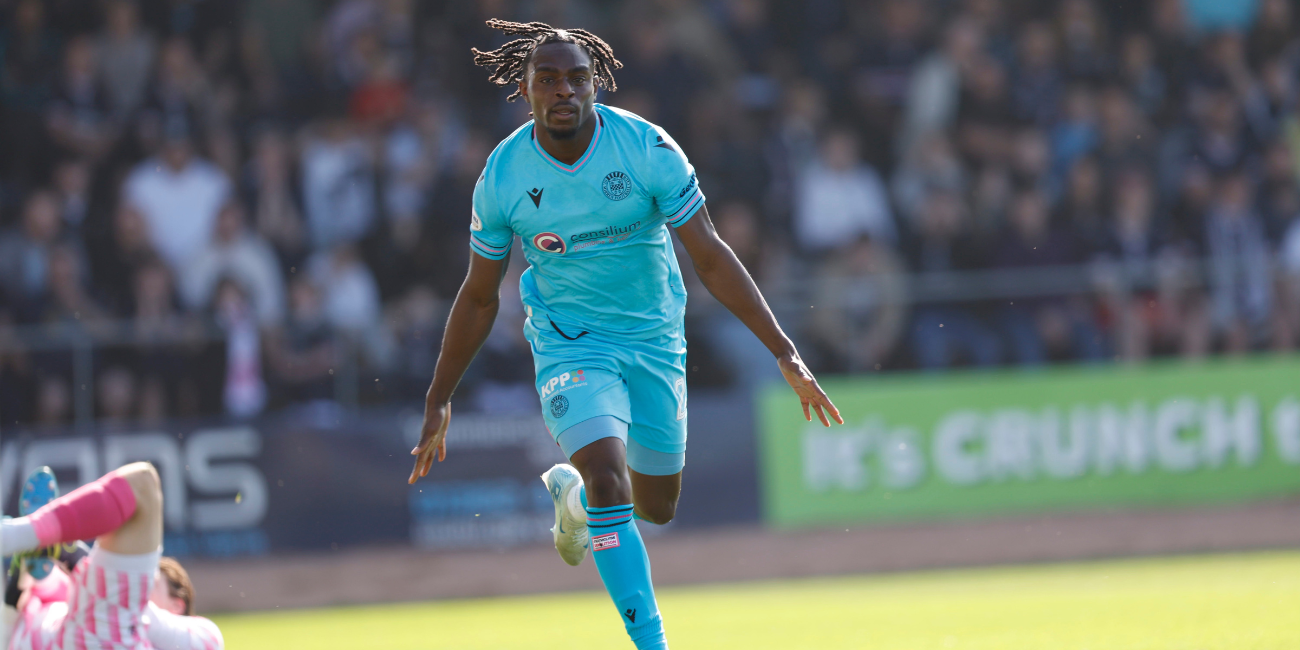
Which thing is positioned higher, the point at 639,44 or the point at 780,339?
the point at 639,44

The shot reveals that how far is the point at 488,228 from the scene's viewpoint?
232 inches

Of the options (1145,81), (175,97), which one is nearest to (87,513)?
(175,97)

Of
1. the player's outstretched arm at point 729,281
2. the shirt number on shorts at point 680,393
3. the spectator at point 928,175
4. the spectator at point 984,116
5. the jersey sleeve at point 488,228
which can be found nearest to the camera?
the player's outstretched arm at point 729,281

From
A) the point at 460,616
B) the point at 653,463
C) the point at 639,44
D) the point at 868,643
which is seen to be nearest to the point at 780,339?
the point at 653,463

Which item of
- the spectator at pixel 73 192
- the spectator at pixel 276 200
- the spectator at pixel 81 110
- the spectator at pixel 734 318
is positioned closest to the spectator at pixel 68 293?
the spectator at pixel 73 192

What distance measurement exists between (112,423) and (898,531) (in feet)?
23.0

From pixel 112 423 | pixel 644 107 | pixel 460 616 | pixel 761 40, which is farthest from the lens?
pixel 761 40

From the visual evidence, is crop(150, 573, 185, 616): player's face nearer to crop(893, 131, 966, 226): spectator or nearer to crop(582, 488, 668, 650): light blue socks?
crop(582, 488, 668, 650): light blue socks

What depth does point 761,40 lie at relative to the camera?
16125 millimetres

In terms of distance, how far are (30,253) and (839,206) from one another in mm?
7775

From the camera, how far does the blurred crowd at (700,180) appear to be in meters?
13.2

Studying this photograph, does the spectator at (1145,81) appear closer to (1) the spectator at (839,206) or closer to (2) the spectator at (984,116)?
(2) the spectator at (984,116)

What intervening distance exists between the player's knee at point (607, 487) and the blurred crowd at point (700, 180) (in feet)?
25.0

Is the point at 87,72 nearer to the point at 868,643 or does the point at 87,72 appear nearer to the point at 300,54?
the point at 300,54
